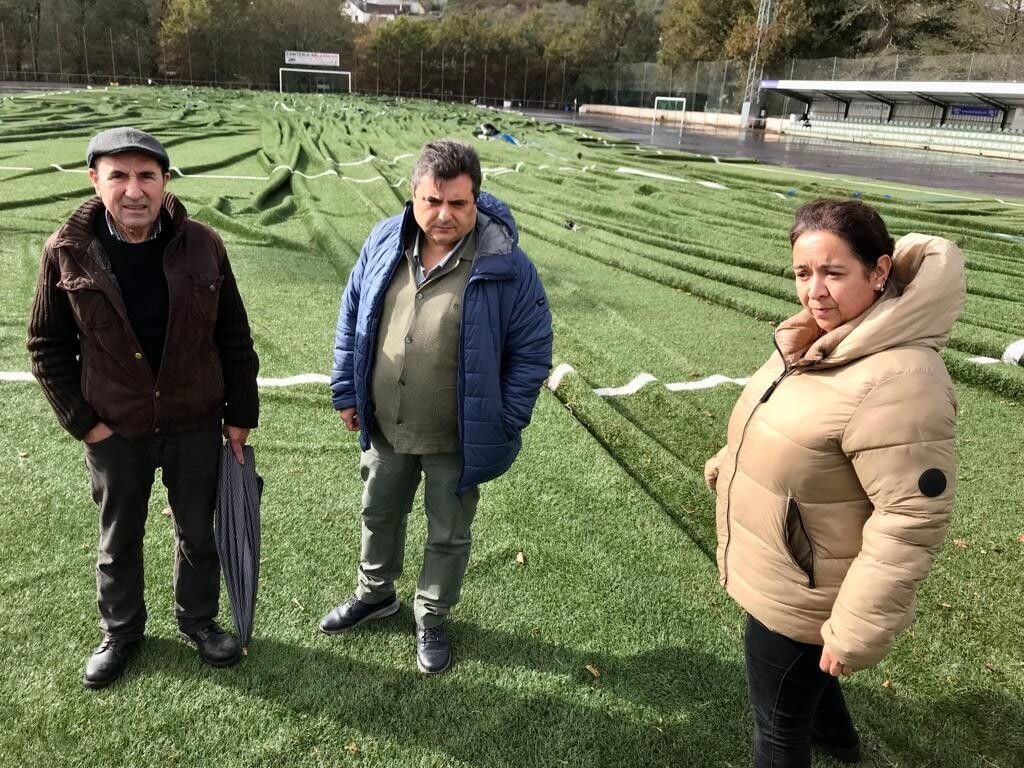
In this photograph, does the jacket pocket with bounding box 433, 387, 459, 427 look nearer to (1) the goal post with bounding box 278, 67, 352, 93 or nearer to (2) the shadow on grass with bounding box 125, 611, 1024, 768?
(2) the shadow on grass with bounding box 125, 611, 1024, 768

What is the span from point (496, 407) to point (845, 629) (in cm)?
109

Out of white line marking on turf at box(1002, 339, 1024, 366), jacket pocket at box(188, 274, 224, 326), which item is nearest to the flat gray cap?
jacket pocket at box(188, 274, 224, 326)

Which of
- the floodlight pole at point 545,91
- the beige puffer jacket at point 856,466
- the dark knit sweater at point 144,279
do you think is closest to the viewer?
the beige puffer jacket at point 856,466

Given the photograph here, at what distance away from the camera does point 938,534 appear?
1384 mm

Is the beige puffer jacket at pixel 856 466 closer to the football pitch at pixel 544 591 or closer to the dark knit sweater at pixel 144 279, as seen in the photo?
the football pitch at pixel 544 591

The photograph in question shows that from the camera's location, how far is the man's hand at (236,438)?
7.36 ft

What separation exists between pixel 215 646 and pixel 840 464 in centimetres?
203

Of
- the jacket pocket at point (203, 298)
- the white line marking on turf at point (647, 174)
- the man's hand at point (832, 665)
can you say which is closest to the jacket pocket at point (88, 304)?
the jacket pocket at point (203, 298)

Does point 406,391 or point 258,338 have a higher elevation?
point 406,391

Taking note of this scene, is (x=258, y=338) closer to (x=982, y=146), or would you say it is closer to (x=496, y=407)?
(x=496, y=407)

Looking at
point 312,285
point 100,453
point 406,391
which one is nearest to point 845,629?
point 406,391

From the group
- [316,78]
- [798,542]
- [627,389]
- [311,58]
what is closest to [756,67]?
[316,78]

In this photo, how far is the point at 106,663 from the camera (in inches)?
88.0

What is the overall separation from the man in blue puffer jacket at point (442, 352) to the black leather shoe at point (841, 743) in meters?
1.23
